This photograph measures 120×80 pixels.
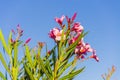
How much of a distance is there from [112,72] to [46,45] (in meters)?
2.19

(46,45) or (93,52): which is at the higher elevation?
(46,45)

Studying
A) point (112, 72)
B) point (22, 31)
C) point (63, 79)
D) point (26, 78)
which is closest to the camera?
point (63, 79)

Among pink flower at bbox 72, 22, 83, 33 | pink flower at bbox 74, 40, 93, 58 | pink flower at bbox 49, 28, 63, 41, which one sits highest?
pink flower at bbox 49, 28, 63, 41

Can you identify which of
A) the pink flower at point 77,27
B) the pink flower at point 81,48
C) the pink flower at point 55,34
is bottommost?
the pink flower at point 81,48

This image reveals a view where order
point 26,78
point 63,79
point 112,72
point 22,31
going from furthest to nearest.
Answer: point 112,72, point 22,31, point 26,78, point 63,79

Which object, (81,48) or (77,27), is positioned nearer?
(77,27)

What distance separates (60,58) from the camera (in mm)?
2543

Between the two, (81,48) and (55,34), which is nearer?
(55,34)

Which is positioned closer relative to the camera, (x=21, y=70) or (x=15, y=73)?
(x=15, y=73)

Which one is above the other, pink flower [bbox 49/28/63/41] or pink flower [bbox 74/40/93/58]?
pink flower [bbox 49/28/63/41]

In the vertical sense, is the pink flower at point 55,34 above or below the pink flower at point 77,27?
above

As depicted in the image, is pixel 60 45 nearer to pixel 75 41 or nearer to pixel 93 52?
pixel 75 41

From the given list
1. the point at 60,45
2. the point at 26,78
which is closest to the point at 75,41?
the point at 60,45

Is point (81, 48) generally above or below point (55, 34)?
below
